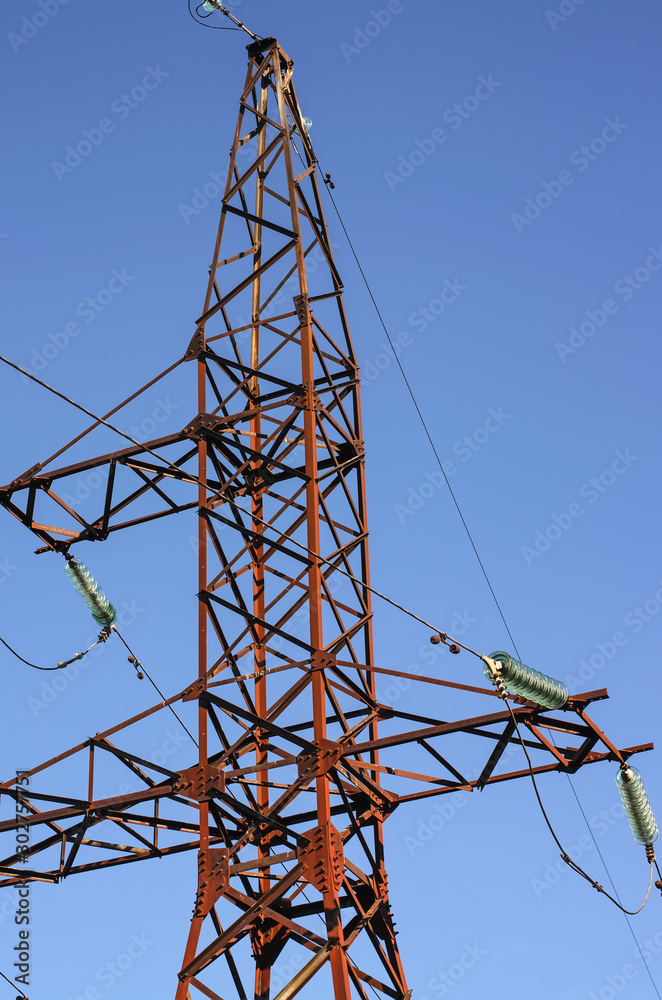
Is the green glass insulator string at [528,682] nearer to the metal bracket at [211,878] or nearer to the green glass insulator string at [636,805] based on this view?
the green glass insulator string at [636,805]

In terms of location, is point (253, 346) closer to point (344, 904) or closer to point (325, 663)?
point (325, 663)

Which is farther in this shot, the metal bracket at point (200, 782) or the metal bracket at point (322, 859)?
the metal bracket at point (200, 782)

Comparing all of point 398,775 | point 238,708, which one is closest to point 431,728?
point 398,775

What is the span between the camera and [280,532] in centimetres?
1920

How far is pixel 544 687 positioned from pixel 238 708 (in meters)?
4.66

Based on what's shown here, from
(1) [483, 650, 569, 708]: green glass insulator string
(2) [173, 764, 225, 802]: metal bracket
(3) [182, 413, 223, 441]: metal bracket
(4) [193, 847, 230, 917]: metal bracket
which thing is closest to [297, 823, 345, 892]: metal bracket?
(4) [193, 847, 230, 917]: metal bracket

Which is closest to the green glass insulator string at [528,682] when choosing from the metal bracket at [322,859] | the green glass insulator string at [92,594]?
the metal bracket at [322,859]

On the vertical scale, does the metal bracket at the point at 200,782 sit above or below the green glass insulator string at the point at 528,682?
above

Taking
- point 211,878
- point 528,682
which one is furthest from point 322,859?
point 528,682

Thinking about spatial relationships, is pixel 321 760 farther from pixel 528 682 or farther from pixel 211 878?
pixel 528 682

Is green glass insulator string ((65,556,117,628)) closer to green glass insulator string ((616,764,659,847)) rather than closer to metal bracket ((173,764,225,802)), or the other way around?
metal bracket ((173,764,225,802))

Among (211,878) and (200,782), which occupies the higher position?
(200,782)

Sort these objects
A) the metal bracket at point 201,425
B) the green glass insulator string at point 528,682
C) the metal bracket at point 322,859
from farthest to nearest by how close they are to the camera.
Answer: the metal bracket at point 201,425 → the metal bracket at point 322,859 → the green glass insulator string at point 528,682

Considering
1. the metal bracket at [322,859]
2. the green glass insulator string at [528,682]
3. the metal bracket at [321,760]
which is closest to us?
the green glass insulator string at [528,682]
